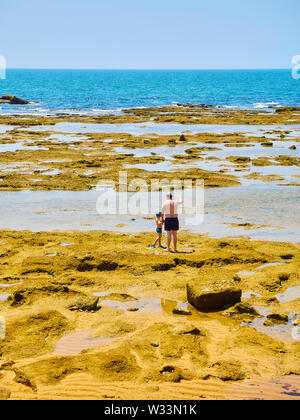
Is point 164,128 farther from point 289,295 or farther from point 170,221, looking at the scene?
point 289,295

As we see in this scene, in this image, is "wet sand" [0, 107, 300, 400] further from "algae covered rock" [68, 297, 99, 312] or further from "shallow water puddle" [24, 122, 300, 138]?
"shallow water puddle" [24, 122, 300, 138]

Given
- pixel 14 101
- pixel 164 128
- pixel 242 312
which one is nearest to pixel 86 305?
pixel 242 312

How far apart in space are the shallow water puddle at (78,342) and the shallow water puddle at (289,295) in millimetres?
3526

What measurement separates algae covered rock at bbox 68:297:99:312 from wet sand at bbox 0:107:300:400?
20mm

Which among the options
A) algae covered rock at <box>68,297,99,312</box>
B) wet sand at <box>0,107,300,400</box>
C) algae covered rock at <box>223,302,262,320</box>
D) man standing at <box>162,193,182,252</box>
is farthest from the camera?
man standing at <box>162,193,182,252</box>

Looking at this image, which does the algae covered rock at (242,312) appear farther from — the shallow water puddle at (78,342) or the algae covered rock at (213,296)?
the shallow water puddle at (78,342)

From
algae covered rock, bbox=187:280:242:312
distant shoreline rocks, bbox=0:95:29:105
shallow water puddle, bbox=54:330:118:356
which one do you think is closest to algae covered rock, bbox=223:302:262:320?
algae covered rock, bbox=187:280:242:312

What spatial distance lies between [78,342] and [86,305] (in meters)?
1.12

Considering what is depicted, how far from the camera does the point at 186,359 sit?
6.57m

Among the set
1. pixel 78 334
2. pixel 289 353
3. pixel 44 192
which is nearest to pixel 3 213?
pixel 44 192

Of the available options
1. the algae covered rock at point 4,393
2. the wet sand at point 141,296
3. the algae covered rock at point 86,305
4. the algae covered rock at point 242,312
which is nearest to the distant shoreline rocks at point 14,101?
the wet sand at point 141,296

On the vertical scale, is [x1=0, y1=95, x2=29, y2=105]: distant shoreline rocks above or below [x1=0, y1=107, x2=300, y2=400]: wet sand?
above

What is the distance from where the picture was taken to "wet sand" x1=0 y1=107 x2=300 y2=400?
609 cm

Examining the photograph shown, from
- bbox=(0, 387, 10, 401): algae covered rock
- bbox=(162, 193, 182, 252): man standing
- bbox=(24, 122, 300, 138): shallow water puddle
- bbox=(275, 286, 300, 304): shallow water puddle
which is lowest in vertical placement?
bbox=(275, 286, 300, 304): shallow water puddle
